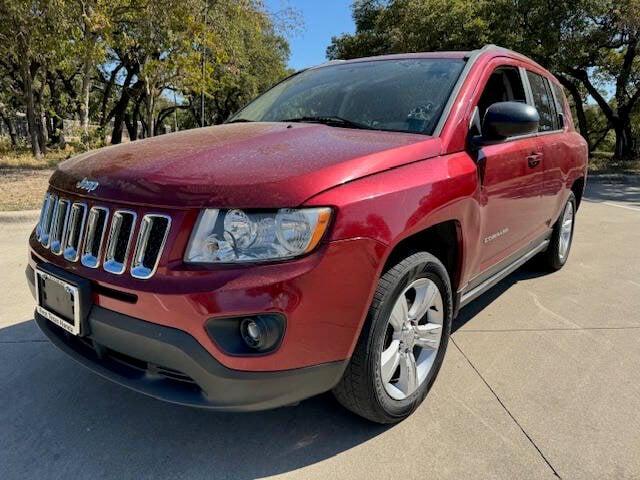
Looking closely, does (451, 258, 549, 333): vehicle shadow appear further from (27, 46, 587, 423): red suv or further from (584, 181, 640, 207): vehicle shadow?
(584, 181, 640, 207): vehicle shadow

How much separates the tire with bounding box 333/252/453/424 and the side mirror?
797mm

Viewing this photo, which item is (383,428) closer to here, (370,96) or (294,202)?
(294,202)

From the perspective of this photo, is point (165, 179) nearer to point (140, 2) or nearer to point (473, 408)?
point (473, 408)

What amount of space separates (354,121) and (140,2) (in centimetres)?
1080

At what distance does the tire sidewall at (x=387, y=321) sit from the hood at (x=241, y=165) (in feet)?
1.60

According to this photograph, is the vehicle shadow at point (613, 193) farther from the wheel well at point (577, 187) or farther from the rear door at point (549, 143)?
the rear door at point (549, 143)

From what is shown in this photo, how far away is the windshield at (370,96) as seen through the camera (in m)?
2.80

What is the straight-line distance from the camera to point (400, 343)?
243 centimetres

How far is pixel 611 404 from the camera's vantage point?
267 cm

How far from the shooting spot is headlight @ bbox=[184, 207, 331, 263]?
6.09 ft

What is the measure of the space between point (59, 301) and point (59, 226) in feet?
1.23

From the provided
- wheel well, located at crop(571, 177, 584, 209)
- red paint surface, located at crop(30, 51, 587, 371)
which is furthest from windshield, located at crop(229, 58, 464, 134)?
wheel well, located at crop(571, 177, 584, 209)

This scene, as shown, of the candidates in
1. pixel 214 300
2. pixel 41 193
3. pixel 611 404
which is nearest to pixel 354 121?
pixel 214 300

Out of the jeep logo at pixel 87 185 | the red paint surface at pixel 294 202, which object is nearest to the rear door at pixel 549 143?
the red paint surface at pixel 294 202
